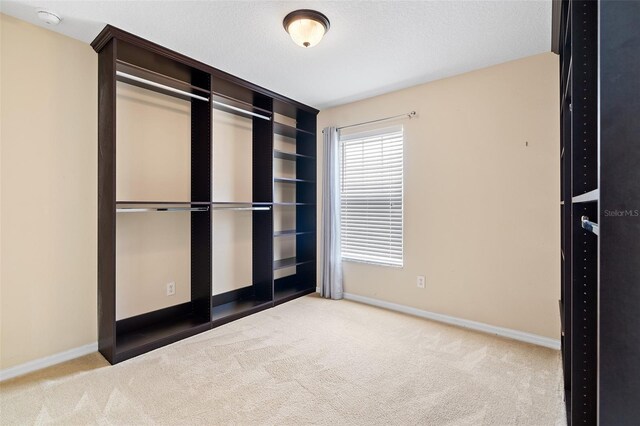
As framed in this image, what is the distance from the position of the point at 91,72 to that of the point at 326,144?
97.5 inches

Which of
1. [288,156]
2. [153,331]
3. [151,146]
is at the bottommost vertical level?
[153,331]

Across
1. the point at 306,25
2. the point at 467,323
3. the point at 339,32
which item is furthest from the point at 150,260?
the point at 467,323

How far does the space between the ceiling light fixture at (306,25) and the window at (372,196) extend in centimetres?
166

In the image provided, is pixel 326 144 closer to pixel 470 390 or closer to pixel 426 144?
pixel 426 144

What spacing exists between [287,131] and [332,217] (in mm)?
1257

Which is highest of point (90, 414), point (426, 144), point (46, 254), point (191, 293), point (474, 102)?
point (474, 102)

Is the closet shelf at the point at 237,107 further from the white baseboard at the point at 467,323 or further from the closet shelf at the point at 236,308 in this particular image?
the white baseboard at the point at 467,323

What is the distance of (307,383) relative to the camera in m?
2.12

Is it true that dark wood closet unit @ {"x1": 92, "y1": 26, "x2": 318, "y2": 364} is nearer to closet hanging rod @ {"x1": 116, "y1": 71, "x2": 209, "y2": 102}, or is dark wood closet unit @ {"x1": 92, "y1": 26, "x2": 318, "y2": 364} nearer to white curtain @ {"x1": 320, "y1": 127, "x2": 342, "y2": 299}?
closet hanging rod @ {"x1": 116, "y1": 71, "x2": 209, "y2": 102}

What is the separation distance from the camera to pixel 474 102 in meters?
3.04

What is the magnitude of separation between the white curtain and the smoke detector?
8.89ft

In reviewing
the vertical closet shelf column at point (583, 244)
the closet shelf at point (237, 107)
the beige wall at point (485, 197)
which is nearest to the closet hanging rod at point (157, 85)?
the closet shelf at point (237, 107)

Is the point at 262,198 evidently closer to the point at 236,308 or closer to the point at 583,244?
the point at 236,308

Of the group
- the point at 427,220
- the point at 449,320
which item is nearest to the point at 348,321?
the point at 449,320
